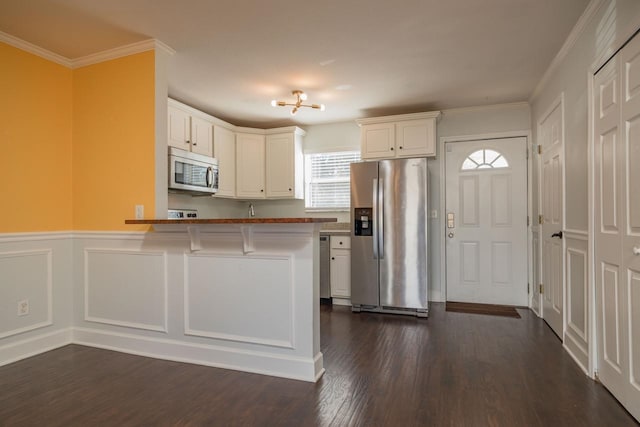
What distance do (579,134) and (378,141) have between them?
2.22m

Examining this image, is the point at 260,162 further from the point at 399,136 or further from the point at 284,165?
the point at 399,136

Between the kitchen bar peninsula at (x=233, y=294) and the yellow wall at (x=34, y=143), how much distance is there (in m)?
0.73

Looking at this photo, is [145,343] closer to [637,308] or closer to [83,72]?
[83,72]

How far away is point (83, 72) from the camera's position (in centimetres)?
304

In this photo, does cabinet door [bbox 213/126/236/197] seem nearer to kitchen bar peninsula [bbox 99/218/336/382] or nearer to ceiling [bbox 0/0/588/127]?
ceiling [bbox 0/0/588/127]

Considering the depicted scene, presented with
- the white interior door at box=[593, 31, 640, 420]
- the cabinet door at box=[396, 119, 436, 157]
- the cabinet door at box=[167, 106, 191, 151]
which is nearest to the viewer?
the white interior door at box=[593, 31, 640, 420]

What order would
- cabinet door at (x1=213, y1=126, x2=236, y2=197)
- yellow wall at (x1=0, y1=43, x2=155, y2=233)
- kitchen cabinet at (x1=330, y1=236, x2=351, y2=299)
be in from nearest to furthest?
1. yellow wall at (x1=0, y1=43, x2=155, y2=233)
2. kitchen cabinet at (x1=330, y1=236, x2=351, y2=299)
3. cabinet door at (x1=213, y1=126, x2=236, y2=197)

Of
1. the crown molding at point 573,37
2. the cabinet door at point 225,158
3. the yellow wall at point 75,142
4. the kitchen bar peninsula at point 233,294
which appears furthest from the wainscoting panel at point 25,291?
the crown molding at point 573,37

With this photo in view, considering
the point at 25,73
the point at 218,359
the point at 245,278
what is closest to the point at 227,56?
the point at 25,73

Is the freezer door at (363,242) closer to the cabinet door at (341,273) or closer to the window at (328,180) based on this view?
the cabinet door at (341,273)

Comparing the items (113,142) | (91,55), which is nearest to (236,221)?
(113,142)

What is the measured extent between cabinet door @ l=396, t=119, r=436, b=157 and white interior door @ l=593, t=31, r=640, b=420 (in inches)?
79.0

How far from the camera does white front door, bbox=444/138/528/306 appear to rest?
13.8 feet

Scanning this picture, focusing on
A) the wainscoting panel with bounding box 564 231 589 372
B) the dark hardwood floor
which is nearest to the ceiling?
the wainscoting panel with bounding box 564 231 589 372
